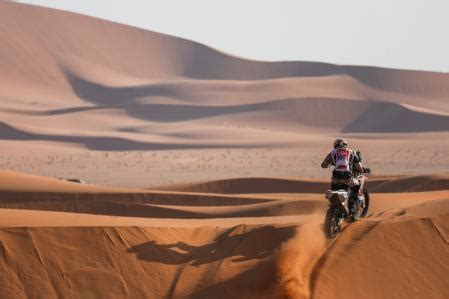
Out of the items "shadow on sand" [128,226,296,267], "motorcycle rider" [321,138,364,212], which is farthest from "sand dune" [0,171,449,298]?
"motorcycle rider" [321,138,364,212]

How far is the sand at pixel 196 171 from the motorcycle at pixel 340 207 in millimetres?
221

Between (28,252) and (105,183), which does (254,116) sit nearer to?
(105,183)

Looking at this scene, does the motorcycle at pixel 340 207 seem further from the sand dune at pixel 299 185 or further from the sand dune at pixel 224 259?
the sand dune at pixel 299 185

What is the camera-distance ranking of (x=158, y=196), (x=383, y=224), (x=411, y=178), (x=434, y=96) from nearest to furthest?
(x=383, y=224), (x=158, y=196), (x=411, y=178), (x=434, y=96)

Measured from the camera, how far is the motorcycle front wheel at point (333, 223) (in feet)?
38.0

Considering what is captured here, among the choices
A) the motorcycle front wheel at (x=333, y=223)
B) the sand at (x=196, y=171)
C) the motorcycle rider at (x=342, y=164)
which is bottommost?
the sand at (x=196, y=171)

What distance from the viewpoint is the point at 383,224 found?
11195 millimetres

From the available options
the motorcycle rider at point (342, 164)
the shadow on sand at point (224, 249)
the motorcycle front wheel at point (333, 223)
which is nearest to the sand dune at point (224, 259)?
the shadow on sand at point (224, 249)

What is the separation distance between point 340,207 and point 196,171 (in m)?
33.7

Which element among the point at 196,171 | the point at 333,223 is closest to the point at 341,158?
the point at 333,223

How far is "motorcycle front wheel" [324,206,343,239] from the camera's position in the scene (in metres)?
11.6

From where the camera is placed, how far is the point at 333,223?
11648mm

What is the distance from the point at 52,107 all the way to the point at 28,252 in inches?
3621

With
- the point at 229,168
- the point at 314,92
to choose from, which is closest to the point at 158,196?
the point at 229,168
